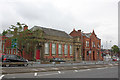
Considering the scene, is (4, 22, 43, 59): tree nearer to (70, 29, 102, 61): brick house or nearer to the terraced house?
the terraced house

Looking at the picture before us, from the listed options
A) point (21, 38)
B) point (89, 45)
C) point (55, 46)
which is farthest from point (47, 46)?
point (89, 45)

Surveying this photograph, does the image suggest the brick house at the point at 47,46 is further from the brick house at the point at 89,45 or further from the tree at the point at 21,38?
the brick house at the point at 89,45

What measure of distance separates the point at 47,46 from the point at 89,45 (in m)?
22.3

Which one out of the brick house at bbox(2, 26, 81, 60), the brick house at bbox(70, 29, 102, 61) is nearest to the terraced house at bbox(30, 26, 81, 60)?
the brick house at bbox(2, 26, 81, 60)

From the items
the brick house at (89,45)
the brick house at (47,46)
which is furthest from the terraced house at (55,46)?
the brick house at (89,45)

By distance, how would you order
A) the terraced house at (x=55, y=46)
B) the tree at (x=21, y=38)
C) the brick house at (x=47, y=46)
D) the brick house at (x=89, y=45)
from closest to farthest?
the tree at (x=21, y=38) → the brick house at (x=47, y=46) → the terraced house at (x=55, y=46) → the brick house at (x=89, y=45)

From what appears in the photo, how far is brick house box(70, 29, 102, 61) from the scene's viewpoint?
5966 centimetres

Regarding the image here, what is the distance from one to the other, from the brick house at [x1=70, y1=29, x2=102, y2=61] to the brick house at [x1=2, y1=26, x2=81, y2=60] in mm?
4669

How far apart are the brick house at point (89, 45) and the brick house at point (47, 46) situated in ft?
15.3

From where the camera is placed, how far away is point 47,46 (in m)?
45.6

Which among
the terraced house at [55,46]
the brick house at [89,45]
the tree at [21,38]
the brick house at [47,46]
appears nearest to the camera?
the tree at [21,38]

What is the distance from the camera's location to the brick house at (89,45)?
Result: 5966 centimetres

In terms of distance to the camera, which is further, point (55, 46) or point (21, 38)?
point (55, 46)

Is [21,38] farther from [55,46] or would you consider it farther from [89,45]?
[89,45]
